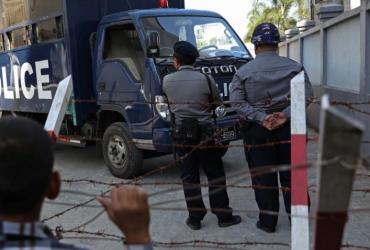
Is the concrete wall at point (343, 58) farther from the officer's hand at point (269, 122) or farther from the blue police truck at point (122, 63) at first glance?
the officer's hand at point (269, 122)

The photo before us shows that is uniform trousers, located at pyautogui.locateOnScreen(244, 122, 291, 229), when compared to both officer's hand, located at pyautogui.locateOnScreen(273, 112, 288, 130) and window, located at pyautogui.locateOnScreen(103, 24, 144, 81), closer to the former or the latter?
officer's hand, located at pyautogui.locateOnScreen(273, 112, 288, 130)

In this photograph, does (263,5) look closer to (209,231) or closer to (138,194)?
(209,231)

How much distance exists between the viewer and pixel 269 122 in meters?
4.26

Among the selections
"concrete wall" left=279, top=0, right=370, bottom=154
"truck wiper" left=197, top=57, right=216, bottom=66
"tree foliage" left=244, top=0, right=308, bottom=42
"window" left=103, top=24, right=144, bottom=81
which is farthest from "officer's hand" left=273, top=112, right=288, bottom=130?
"tree foliage" left=244, top=0, right=308, bottom=42

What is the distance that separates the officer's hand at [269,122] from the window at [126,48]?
2604 mm

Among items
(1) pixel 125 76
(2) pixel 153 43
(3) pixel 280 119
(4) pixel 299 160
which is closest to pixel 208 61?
(2) pixel 153 43

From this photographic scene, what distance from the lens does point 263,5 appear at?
1359 inches

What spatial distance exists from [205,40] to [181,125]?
8.86ft

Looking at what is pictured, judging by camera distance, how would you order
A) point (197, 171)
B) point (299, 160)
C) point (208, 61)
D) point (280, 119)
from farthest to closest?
point (208, 61)
point (197, 171)
point (280, 119)
point (299, 160)

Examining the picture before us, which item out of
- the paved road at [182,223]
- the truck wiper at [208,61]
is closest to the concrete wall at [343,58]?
the paved road at [182,223]

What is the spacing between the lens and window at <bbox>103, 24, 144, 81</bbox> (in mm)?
6699

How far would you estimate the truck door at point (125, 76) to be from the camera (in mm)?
6539

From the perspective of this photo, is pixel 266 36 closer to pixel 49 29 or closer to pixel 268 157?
pixel 268 157

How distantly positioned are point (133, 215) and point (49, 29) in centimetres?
684
